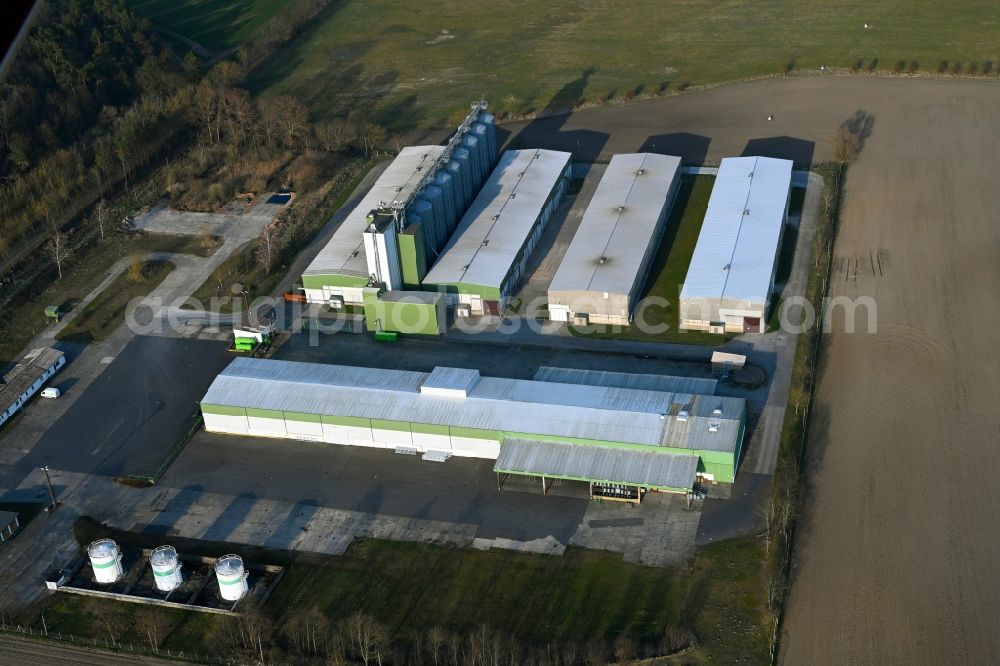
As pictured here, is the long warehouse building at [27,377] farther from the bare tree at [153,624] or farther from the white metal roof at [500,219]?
the white metal roof at [500,219]

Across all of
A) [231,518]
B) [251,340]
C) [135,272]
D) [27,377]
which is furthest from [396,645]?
[135,272]

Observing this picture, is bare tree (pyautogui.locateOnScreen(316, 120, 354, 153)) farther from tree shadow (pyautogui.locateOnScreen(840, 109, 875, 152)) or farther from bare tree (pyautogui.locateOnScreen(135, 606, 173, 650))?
bare tree (pyautogui.locateOnScreen(135, 606, 173, 650))

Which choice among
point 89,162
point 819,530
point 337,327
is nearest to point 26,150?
point 89,162

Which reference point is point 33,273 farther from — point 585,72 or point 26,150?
point 585,72

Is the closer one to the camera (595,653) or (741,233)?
(595,653)

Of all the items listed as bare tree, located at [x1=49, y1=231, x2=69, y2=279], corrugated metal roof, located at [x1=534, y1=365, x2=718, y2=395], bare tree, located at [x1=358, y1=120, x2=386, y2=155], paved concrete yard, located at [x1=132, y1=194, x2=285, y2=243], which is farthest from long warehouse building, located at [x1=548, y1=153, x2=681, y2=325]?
bare tree, located at [x1=49, y1=231, x2=69, y2=279]

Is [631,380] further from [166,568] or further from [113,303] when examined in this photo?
[113,303]
